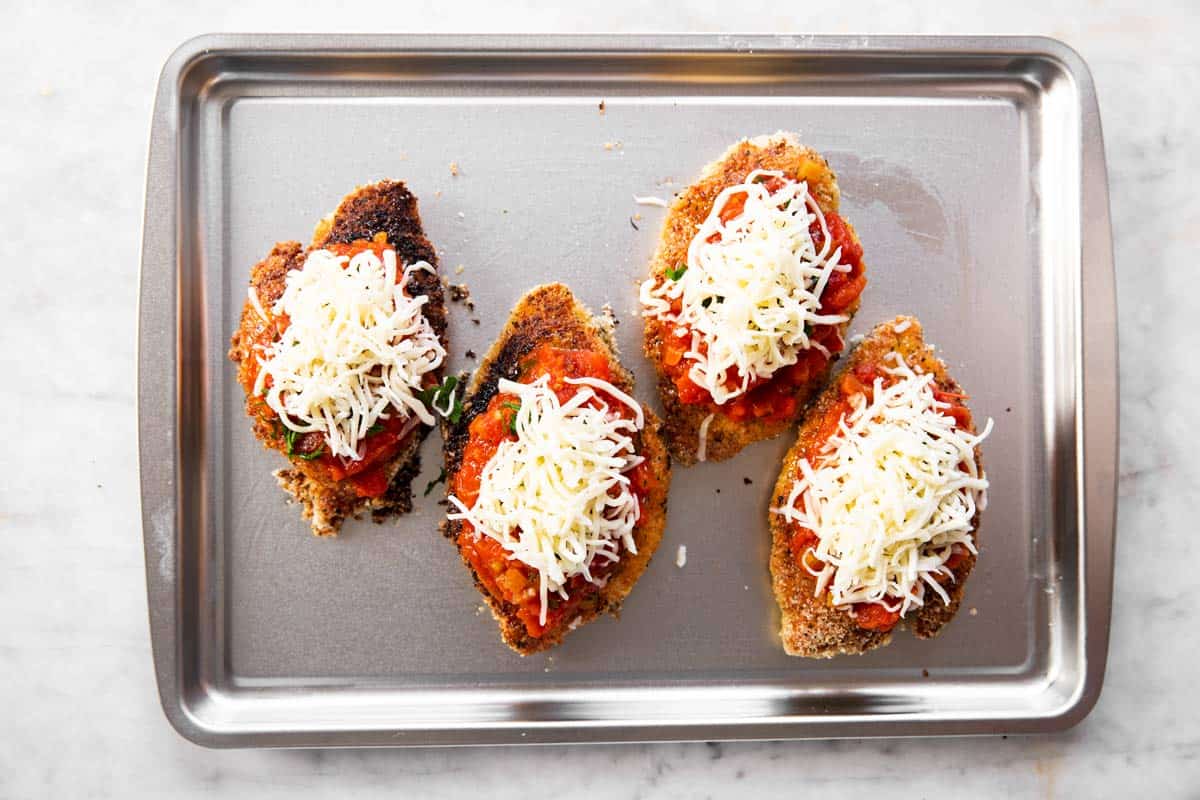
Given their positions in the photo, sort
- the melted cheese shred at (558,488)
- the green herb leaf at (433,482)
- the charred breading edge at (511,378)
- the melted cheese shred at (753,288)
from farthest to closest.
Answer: the green herb leaf at (433,482) → the charred breading edge at (511,378) → the melted cheese shred at (753,288) → the melted cheese shred at (558,488)

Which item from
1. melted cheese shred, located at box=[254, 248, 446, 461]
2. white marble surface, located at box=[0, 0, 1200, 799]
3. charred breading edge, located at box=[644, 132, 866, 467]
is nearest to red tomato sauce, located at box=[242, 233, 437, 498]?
melted cheese shred, located at box=[254, 248, 446, 461]

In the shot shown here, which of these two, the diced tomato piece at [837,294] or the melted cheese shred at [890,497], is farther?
the diced tomato piece at [837,294]

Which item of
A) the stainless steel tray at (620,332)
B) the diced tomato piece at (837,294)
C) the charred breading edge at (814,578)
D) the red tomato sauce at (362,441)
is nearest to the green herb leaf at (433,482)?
the stainless steel tray at (620,332)

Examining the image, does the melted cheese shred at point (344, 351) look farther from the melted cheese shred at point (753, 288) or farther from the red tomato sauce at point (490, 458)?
the melted cheese shred at point (753, 288)

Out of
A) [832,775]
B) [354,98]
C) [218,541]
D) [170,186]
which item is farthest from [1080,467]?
[170,186]

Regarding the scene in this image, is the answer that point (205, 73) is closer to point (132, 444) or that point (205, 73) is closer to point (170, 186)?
point (170, 186)

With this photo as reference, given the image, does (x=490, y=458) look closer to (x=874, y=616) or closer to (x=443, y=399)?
(x=443, y=399)

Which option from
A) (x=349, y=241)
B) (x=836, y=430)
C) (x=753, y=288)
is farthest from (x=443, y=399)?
(x=836, y=430)
